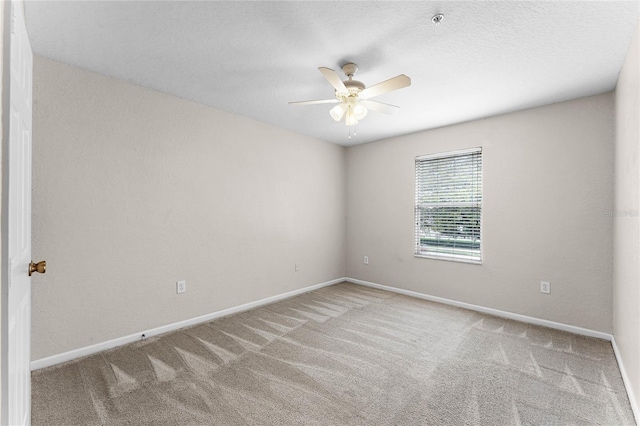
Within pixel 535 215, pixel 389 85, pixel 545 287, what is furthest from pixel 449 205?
pixel 389 85

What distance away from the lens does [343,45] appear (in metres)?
2.06

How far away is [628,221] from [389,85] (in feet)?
6.38

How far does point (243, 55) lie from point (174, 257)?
6.65 ft

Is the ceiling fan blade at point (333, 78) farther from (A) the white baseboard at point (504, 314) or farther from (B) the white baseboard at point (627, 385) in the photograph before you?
(A) the white baseboard at point (504, 314)

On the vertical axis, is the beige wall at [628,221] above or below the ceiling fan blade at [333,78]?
below

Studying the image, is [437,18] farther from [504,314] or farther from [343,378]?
[504,314]

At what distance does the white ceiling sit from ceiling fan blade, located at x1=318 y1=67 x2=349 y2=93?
0.21 metres

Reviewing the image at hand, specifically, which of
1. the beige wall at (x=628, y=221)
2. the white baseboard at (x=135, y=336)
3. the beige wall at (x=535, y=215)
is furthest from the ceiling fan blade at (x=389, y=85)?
the white baseboard at (x=135, y=336)

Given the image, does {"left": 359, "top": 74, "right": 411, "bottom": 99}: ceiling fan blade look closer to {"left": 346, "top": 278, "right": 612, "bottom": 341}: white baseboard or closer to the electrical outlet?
the electrical outlet

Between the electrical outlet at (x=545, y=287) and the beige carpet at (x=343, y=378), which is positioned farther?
the electrical outlet at (x=545, y=287)

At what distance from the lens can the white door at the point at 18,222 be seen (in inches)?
40.1

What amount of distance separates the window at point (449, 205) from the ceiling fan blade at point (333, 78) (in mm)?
2257

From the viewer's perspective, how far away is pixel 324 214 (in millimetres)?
4734

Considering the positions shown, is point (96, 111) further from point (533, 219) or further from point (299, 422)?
point (533, 219)
